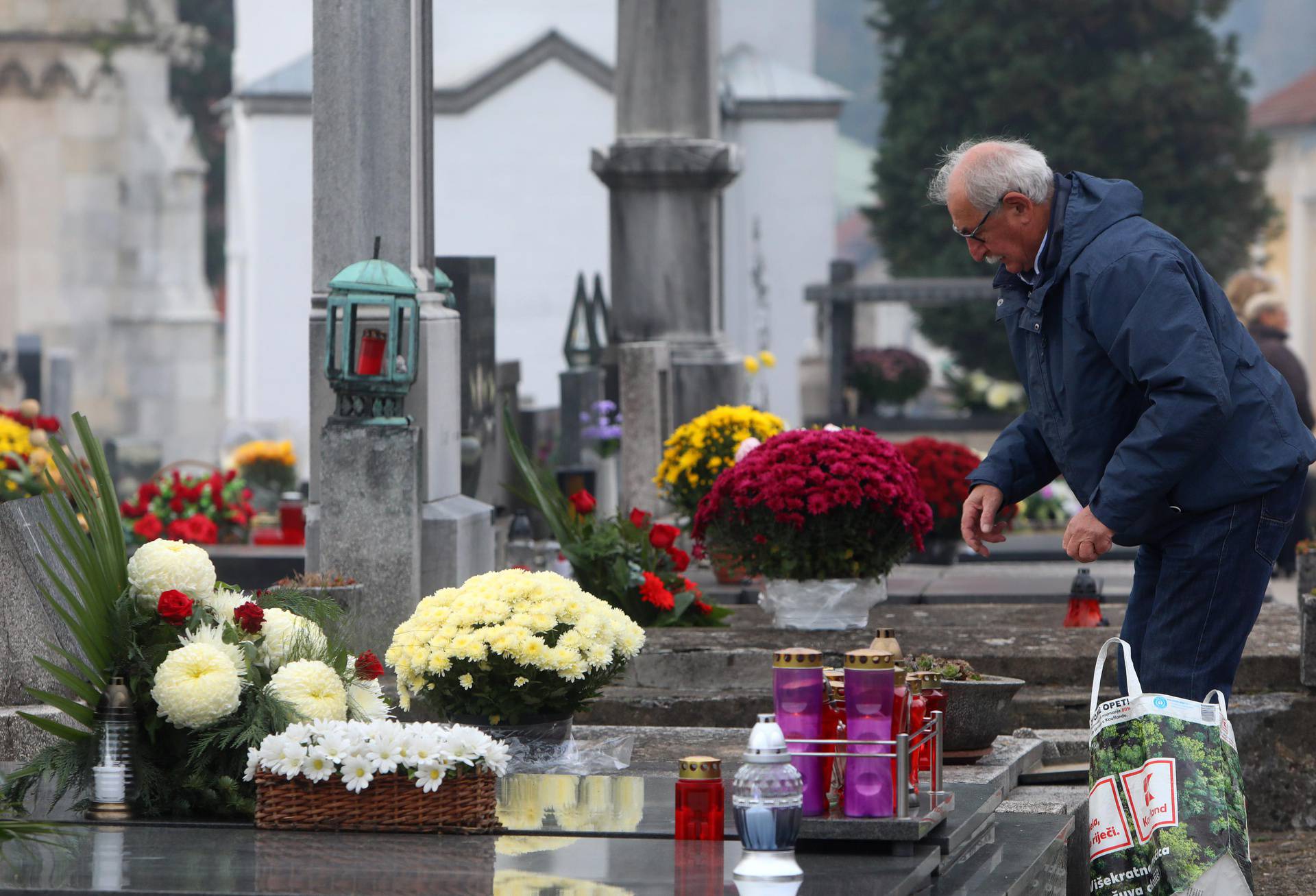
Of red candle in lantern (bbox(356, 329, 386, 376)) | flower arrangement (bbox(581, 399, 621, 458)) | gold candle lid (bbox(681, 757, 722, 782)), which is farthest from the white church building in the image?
gold candle lid (bbox(681, 757, 722, 782))

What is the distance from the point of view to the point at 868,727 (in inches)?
160

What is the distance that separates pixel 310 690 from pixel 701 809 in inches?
40.2

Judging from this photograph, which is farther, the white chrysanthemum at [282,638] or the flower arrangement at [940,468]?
the flower arrangement at [940,468]

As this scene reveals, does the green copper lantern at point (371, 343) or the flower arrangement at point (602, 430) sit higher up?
the green copper lantern at point (371, 343)

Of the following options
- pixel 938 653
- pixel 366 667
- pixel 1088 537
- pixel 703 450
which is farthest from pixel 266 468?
pixel 1088 537

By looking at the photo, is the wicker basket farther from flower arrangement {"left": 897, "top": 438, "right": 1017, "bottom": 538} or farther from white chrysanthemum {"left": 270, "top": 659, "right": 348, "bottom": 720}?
flower arrangement {"left": 897, "top": 438, "right": 1017, "bottom": 538}

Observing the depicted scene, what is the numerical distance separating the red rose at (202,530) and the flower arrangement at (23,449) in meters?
0.82

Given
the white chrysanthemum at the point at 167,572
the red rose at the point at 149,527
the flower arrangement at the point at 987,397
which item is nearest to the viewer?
the white chrysanthemum at the point at 167,572

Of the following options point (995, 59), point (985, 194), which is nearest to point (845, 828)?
point (985, 194)

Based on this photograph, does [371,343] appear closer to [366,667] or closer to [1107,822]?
[366,667]

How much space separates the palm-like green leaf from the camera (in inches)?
181

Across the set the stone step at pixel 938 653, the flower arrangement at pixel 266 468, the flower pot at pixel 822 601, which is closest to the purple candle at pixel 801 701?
the stone step at pixel 938 653

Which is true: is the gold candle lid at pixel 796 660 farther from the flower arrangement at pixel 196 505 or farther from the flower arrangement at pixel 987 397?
the flower arrangement at pixel 987 397

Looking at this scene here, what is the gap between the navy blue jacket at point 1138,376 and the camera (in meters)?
4.23
